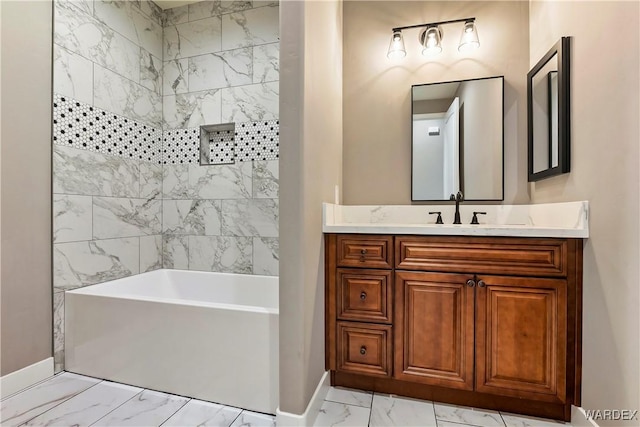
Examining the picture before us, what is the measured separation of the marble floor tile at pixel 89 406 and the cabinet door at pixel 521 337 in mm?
Answer: 1905

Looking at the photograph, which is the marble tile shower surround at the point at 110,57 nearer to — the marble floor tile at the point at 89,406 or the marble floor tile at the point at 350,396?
the marble floor tile at the point at 89,406

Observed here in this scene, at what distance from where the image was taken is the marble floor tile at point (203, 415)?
4.84 ft

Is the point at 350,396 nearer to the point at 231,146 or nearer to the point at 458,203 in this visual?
the point at 458,203

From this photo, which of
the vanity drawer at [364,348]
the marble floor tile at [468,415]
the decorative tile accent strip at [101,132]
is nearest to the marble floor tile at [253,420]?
the vanity drawer at [364,348]

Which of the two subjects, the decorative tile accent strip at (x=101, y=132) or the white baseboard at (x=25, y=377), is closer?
the white baseboard at (x=25, y=377)

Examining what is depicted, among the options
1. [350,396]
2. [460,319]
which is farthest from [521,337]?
[350,396]

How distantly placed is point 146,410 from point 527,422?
192cm

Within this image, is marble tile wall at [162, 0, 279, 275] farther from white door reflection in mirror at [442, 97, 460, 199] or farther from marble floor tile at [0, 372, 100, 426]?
white door reflection in mirror at [442, 97, 460, 199]

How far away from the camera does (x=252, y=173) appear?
2605mm

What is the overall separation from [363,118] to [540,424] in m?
2.04

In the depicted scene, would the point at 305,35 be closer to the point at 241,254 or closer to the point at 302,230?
the point at 302,230

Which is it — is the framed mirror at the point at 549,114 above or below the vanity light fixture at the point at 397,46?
below

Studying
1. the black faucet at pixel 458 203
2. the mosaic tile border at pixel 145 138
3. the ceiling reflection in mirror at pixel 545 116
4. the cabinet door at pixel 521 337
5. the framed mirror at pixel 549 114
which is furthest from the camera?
the mosaic tile border at pixel 145 138

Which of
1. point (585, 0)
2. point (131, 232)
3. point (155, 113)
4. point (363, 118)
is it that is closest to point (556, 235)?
point (585, 0)
